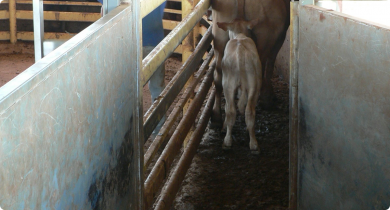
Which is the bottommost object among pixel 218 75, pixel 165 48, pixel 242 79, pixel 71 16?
pixel 218 75

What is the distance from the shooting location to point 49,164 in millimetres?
1464

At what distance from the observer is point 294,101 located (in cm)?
293

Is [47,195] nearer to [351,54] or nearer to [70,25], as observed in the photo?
[351,54]

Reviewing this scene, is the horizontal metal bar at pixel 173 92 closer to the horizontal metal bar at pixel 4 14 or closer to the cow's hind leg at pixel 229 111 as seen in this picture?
the cow's hind leg at pixel 229 111

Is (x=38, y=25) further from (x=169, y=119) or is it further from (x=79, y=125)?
(x=169, y=119)

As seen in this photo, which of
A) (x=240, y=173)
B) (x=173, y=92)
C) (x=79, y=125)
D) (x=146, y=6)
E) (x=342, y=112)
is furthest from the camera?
(x=240, y=173)

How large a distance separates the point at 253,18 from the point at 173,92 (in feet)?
5.96

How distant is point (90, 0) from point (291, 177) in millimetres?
7395

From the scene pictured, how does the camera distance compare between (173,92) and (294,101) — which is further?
(173,92)

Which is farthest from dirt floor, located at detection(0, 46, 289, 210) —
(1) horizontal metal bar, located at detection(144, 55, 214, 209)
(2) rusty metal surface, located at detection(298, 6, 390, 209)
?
(2) rusty metal surface, located at detection(298, 6, 390, 209)

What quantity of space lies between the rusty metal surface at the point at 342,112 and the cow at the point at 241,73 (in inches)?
61.5

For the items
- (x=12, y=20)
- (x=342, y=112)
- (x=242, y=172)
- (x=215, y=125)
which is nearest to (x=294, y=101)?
(x=342, y=112)

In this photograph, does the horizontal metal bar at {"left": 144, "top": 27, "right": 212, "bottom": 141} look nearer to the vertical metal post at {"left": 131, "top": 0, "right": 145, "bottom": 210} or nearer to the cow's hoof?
the vertical metal post at {"left": 131, "top": 0, "right": 145, "bottom": 210}

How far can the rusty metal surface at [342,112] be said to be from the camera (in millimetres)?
2061
